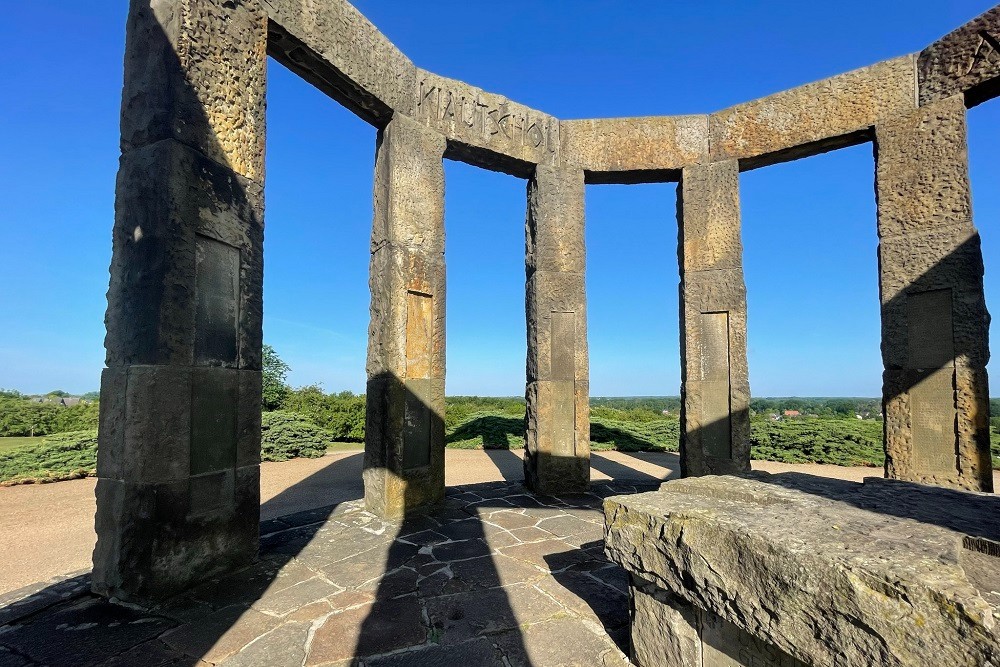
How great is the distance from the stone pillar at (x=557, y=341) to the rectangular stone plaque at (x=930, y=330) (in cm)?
358

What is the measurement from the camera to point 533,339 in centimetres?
614

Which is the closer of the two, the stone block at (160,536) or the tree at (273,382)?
the stone block at (160,536)

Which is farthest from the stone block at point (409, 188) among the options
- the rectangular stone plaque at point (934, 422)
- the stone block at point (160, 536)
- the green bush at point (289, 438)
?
the green bush at point (289, 438)

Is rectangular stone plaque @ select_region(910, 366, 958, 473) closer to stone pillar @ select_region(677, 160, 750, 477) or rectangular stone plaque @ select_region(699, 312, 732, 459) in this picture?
stone pillar @ select_region(677, 160, 750, 477)

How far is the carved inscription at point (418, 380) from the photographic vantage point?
493cm

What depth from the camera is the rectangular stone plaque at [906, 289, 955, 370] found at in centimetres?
464

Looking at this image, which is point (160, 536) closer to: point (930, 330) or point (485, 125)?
point (485, 125)

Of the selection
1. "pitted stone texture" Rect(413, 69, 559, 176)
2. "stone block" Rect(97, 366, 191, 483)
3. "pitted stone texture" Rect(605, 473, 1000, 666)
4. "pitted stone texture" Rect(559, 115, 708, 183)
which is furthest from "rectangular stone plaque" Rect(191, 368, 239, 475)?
"pitted stone texture" Rect(559, 115, 708, 183)

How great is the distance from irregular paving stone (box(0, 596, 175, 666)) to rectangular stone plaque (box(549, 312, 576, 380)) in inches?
180

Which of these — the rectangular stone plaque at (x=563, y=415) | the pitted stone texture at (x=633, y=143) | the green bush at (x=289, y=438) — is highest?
the pitted stone texture at (x=633, y=143)

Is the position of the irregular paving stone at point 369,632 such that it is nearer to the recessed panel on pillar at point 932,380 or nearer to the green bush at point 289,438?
the recessed panel on pillar at point 932,380

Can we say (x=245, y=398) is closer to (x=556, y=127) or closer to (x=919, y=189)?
(x=556, y=127)

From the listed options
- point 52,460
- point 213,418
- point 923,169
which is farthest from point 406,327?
point 52,460

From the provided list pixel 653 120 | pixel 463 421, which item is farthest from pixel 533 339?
pixel 463 421
